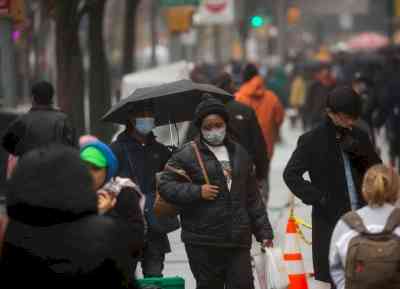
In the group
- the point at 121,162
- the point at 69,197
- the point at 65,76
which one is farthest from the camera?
the point at 65,76

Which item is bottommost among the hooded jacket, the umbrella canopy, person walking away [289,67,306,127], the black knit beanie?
the umbrella canopy

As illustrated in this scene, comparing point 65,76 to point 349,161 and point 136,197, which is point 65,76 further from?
point 136,197

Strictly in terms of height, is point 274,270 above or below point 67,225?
below

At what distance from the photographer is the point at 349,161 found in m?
8.88

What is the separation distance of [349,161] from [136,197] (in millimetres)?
2104

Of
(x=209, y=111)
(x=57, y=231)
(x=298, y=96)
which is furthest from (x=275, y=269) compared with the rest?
(x=298, y=96)

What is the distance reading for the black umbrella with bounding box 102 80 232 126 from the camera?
1009 cm

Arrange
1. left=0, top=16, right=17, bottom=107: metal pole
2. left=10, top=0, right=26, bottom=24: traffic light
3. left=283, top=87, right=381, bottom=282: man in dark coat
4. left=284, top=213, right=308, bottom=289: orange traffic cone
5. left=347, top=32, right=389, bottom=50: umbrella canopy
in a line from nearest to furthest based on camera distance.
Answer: left=283, top=87, right=381, bottom=282: man in dark coat < left=284, top=213, right=308, bottom=289: orange traffic cone < left=10, top=0, right=26, bottom=24: traffic light < left=0, top=16, right=17, bottom=107: metal pole < left=347, top=32, right=389, bottom=50: umbrella canopy

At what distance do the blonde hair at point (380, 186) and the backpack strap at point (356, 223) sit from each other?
0.09 m

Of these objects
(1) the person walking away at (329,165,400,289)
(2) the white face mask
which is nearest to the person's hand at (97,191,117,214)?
(1) the person walking away at (329,165,400,289)

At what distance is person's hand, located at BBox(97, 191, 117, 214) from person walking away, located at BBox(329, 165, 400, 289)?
1115mm

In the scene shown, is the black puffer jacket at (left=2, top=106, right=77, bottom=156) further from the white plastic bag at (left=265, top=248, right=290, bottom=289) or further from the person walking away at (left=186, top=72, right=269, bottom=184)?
the white plastic bag at (left=265, top=248, right=290, bottom=289)

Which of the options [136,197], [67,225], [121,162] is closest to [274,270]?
[121,162]

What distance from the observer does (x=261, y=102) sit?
1628 centimetres
